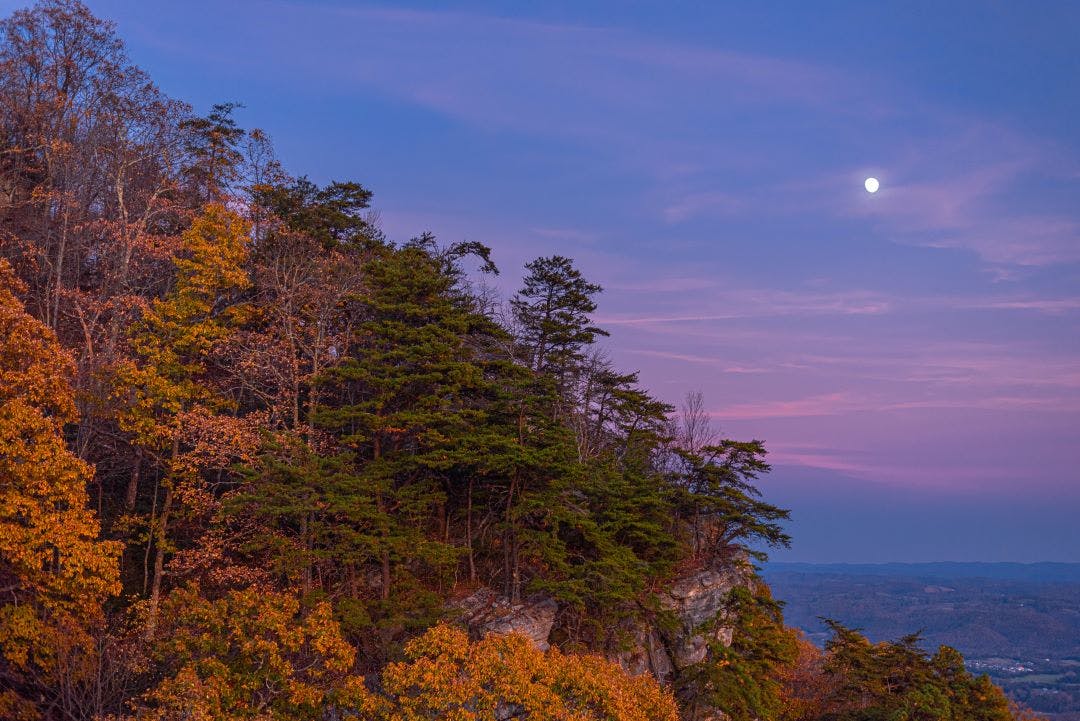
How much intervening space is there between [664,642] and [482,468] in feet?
35.6

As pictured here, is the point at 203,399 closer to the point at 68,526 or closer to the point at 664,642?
the point at 68,526

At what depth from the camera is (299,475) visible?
931 inches

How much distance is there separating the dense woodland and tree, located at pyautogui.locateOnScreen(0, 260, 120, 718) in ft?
0.28

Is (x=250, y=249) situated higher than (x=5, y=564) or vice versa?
(x=250, y=249)

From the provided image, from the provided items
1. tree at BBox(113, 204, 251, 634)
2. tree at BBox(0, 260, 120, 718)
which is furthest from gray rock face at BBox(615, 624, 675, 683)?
tree at BBox(0, 260, 120, 718)

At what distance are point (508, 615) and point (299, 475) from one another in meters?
8.74

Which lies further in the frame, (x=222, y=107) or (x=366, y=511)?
(x=222, y=107)

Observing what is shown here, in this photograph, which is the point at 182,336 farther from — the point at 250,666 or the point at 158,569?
the point at 250,666

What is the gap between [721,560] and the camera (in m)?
34.0

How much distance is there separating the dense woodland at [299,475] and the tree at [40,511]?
0.09m

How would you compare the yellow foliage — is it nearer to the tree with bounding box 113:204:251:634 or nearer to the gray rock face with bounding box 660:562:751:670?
the tree with bounding box 113:204:251:634

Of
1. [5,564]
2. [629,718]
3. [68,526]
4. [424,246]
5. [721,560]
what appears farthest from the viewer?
[424,246]

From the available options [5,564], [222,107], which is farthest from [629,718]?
[222,107]

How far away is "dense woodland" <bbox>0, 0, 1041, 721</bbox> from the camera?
1723 cm
